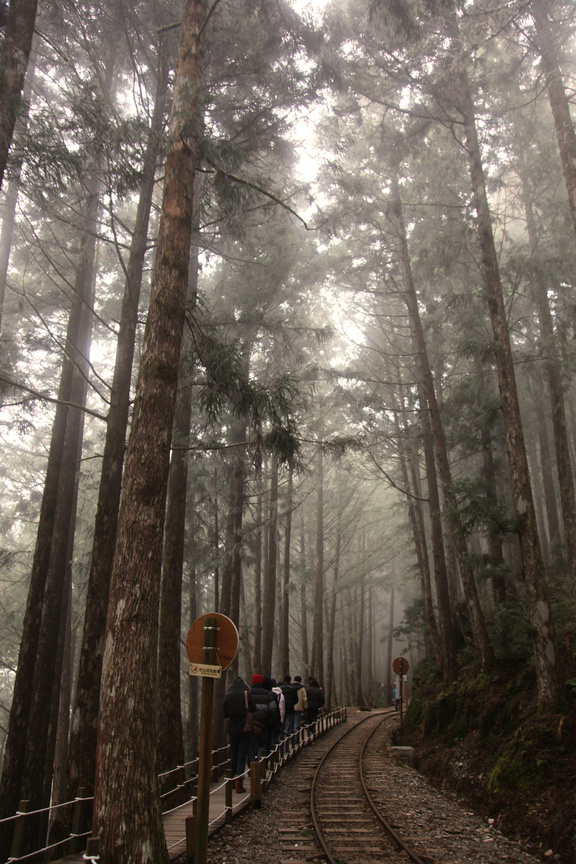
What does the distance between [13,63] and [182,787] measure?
10.1m

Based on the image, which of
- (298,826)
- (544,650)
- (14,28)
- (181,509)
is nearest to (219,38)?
(14,28)

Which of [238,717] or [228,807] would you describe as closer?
[228,807]

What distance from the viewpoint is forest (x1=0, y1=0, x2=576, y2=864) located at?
6273 millimetres

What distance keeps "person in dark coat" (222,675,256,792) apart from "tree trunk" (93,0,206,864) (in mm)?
4039

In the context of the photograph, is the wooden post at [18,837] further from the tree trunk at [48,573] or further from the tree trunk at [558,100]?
the tree trunk at [558,100]

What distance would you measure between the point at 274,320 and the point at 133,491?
350 inches

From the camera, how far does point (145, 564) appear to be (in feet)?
16.6

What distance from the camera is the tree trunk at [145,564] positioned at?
4379 mm

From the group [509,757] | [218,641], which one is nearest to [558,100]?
[218,641]

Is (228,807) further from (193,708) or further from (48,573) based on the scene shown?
(193,708)

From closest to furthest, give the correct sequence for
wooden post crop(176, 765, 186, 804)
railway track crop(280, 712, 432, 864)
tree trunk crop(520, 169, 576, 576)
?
railway track crop(280, 712, 432, 864) < wooden post crop(176, 765, 186, 804) < tree trunk crop(520, 169, 576, 576)

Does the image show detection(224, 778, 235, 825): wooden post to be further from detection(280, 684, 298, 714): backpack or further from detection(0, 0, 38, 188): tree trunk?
detection(0, 0, 38, 188): tree trunk

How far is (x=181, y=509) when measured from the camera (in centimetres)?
1075

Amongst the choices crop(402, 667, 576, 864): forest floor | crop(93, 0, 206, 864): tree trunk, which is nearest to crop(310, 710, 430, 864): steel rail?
crop(402, 667, 576, 864): forest floor
